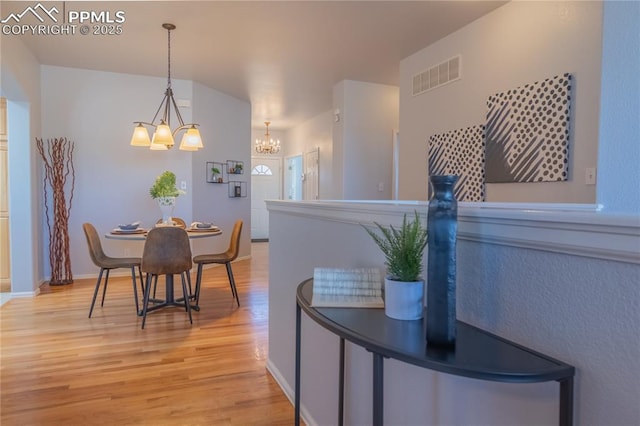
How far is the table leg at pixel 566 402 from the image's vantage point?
2.24 ft

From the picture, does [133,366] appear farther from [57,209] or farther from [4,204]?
[4,204]

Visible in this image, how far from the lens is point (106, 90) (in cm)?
502

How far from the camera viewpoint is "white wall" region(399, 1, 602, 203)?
253cm

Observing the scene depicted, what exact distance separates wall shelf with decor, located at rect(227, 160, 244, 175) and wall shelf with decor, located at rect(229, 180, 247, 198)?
0.15m

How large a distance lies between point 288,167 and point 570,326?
8.99 metres

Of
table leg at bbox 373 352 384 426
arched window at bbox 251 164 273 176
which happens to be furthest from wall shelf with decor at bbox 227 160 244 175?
table leg at bbox 373 352 384 426

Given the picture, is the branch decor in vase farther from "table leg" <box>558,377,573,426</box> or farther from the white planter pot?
"table leg" <box>558,377,573,426</box>

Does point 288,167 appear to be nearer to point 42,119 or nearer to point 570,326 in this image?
point 42,119

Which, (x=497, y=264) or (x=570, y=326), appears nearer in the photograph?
(x=570, y=326)

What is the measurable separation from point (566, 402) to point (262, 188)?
9.07 metres

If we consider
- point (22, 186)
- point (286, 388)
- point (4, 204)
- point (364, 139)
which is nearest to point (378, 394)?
point (286, 388)

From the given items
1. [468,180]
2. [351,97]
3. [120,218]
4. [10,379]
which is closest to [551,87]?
[468,180]

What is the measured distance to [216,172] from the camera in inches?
233

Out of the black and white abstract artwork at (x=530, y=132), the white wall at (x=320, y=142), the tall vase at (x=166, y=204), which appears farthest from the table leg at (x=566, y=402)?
the white wall at (x=320, y=142)
